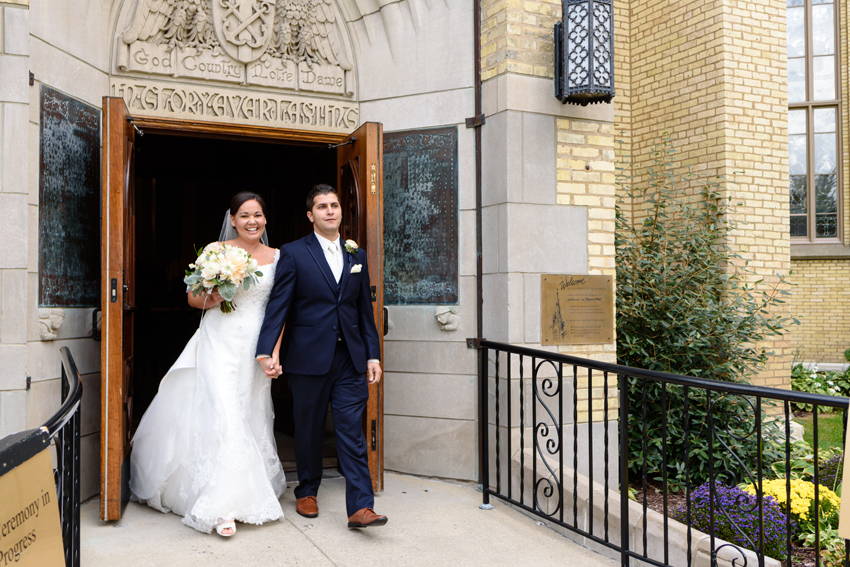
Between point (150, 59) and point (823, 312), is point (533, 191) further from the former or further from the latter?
point (823, 312)

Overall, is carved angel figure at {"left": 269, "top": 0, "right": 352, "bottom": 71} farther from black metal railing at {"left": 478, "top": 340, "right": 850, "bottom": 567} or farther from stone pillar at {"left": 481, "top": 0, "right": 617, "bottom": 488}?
black metal railing at {"left": 478, "top": 340, "right": 850, "bottom": 567}

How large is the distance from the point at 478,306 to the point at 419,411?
938mm

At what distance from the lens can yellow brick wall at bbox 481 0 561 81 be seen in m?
4.90

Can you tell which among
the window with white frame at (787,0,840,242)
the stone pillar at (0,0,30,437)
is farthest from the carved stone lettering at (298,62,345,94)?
the window with white frame at (787,0,840,242)

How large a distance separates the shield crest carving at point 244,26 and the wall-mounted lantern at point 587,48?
87.7 inches

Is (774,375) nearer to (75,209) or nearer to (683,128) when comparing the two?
(683,128)

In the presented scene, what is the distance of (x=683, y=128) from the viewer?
344 inches

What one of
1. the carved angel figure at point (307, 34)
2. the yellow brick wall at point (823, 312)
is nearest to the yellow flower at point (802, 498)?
the carved angel figure at point (307, 34)

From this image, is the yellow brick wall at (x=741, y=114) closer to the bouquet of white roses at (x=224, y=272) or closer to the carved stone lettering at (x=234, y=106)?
the carved stone lettering at (x=234, y=106)

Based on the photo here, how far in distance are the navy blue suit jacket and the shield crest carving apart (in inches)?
73.1

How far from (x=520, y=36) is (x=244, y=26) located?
2.05 meters

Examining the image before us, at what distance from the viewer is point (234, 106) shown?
5039 millimetres

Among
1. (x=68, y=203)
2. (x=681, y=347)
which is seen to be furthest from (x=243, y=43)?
(x=681, y=347)

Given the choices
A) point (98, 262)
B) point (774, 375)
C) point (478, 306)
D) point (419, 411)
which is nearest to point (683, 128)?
point (774, 375)
